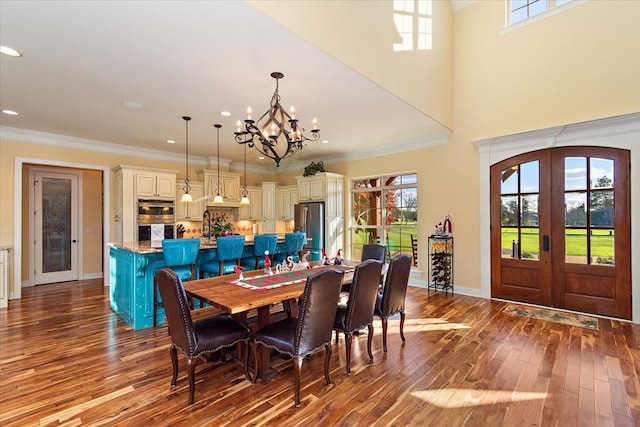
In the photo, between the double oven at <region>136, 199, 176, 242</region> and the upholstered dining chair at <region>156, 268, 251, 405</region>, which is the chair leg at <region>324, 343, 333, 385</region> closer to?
the upholstered dining chair at <region>156, 268, 251, 405</region>

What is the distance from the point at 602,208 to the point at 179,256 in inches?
223

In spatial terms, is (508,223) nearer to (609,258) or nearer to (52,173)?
(609,258)

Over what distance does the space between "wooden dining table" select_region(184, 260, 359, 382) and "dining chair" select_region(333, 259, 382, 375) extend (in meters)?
0.19

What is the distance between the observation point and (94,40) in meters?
2.62

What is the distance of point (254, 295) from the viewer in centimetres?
246

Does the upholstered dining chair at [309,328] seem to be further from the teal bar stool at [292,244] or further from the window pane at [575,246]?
the window pane at [575,246]

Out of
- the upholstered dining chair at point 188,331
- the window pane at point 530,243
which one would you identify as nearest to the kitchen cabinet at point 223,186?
the upholstered dining chair at point 188,331

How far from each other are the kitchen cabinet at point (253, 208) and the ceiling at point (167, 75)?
272cm

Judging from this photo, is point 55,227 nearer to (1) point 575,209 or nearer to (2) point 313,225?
(2) point 313,225

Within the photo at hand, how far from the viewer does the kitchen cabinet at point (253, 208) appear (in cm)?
809

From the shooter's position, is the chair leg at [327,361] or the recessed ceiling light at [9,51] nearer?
the chair leg at [327,361]

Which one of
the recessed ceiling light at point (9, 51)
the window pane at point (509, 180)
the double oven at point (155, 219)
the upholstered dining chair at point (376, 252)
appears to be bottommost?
the upholstered dining chair at point (376, 252)

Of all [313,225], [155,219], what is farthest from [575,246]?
[155,219]

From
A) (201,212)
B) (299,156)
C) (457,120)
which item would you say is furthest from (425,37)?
(201,212)
